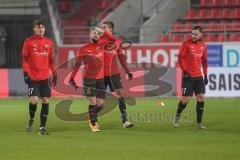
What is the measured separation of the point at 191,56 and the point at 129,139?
2.98 meters

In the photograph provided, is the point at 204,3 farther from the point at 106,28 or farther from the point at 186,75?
the point at 106,28

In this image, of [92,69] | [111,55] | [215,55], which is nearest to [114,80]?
[111,55]

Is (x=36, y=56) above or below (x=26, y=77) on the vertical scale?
above

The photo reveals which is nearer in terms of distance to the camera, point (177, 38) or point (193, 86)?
point (193, 86)

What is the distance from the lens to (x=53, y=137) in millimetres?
12430

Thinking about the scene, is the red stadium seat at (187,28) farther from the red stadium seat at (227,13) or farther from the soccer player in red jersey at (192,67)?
the soccer player in red jersey at (192,67)

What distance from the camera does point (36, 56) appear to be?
13.1 meters

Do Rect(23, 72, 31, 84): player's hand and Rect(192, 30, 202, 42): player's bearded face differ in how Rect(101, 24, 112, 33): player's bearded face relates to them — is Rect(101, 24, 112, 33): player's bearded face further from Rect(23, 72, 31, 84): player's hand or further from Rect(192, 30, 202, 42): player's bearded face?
Rect(23, 72, 31, 84): player's hand

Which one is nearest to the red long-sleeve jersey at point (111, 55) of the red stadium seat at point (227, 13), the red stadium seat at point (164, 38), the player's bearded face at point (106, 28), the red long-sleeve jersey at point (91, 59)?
the player's bearded face at point (106, 28)

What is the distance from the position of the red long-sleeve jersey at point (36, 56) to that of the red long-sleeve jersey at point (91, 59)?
719 mm

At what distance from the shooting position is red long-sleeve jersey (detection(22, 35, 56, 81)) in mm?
13070

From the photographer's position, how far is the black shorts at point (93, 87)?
13547 mm

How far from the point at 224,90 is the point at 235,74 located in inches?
28.6

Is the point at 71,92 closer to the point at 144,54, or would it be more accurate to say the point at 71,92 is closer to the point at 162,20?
the point at 144,54
